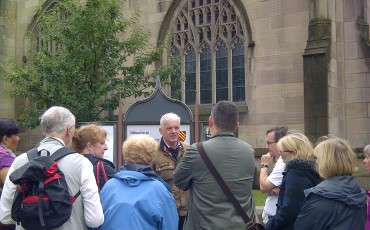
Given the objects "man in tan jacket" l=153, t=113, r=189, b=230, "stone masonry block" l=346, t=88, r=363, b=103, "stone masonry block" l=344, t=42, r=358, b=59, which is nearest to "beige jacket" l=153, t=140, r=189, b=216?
"man in tan jacket" l=153, t=113, r=189, b=230

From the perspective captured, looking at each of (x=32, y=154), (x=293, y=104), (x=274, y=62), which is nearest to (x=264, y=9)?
(x=274, y=62)

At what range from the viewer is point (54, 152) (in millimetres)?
3795

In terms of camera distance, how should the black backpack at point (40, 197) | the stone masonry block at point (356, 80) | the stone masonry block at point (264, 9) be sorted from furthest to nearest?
the stone masonry block at point (264, 9), the stone masonry block at point (356, 80), the black backpack at point (40, 197)

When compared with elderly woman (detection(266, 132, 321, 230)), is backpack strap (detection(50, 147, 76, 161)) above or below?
above

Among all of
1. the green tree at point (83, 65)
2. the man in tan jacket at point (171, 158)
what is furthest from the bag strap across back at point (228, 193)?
the green tree at point (83, 65)

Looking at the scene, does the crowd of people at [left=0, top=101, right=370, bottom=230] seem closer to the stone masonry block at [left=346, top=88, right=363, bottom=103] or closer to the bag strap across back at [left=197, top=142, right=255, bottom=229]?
the bag strap across back at [left=197, top=142, right=255, bottom=229]

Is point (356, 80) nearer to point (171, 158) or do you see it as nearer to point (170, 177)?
point (171, 158)

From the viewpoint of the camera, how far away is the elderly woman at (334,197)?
145 inches

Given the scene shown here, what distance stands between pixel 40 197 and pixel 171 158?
2.14m

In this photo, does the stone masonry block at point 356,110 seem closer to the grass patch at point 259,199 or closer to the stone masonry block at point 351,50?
the stone masonry block at point 351,50

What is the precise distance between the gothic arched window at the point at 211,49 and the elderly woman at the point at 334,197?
1128 centimetres

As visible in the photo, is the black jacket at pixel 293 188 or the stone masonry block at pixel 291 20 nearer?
the black jacket at pixel 293 188

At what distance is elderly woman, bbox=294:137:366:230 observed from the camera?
12.1 ft

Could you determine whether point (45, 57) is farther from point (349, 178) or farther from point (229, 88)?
point (349, 178)
